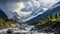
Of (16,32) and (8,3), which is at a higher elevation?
(8,3)

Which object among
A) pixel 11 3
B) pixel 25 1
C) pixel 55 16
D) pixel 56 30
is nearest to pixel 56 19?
pixel 55 16

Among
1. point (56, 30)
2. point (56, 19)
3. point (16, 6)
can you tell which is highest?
point (16, 6)

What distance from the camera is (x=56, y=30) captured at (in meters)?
9.16

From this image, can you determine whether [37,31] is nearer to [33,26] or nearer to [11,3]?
[33,26]

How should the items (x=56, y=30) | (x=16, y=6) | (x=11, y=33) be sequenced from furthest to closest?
Answer: (x=11, y=33) → (x=16, y=6) → (x=56, y=30)

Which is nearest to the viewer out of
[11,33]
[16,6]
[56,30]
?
[56,30]

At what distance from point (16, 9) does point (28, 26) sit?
3.97ft

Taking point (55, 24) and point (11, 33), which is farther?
point (11, 33)

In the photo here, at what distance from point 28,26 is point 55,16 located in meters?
1.60

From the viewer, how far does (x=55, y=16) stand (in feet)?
33.1

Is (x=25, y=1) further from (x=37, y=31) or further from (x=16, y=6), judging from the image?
(x=37, y=31)

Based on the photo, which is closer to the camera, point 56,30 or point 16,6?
point 56,30

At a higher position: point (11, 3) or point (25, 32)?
point (11, 3)

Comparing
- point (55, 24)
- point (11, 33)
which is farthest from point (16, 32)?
point (55, 24)
